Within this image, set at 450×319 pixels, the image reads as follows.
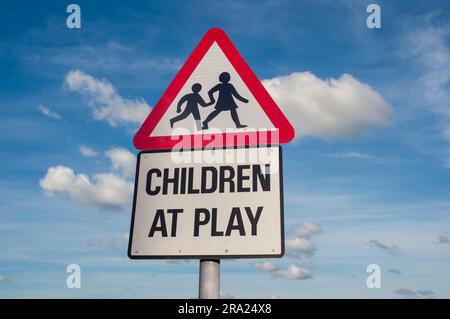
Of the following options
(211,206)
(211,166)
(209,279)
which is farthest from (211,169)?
(209,279)

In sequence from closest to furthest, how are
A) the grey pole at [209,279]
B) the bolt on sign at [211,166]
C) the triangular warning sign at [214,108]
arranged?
the grey pole at [209,279] → the bolt on sign at [211,166] → the triangular warning sign at [214,108]

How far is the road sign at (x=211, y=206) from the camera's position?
65.7 inches

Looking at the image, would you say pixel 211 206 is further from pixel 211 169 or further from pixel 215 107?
pixel 215 107

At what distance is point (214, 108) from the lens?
75.4 inches

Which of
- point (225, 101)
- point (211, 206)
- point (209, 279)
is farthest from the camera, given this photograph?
point (225, 101)

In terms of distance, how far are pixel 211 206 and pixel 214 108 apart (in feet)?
1.73

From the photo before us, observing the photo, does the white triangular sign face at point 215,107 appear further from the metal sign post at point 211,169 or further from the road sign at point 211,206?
the road sign at point 211,206

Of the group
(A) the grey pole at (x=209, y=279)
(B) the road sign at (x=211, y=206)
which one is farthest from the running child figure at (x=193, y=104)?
(A) the grey pole at (x=209, y=279)

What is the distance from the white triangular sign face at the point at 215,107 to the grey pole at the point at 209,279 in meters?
0.66

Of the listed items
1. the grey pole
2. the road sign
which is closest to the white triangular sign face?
the road sign

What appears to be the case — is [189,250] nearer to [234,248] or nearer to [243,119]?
[234,248]
